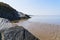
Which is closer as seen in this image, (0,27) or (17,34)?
(17,34)

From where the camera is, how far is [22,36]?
4434 mm

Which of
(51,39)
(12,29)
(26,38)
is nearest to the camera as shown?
(26,38)

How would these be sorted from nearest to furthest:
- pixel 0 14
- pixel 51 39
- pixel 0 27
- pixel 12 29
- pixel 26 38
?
1. pixel 26 38
2. pixel 12 29
3. pixel 0 27
4. pixel 51 39
5. pixel 0 14

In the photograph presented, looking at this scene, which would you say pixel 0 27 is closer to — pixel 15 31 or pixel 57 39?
pixel 15 31

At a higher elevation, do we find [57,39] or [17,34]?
[17,34]

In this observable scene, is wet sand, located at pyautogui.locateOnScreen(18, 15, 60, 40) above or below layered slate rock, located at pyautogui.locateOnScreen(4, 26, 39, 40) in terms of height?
below

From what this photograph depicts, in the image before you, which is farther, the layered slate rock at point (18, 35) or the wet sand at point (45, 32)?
the wet sand at point (45, 32)

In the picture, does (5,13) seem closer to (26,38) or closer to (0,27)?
(0,27)

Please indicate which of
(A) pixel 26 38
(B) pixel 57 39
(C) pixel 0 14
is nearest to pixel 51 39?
(B) pixel 57 39

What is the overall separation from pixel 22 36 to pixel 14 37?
26 cm

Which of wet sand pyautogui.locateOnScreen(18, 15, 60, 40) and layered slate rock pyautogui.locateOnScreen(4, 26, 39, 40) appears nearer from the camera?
layered slate rock pyautogui.locateOnScreen(4, 26, 39, 40)

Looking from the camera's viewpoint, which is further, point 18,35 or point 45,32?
point 45,32

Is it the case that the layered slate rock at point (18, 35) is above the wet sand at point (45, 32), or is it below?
above

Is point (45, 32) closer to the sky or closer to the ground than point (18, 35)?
closer to the ground
